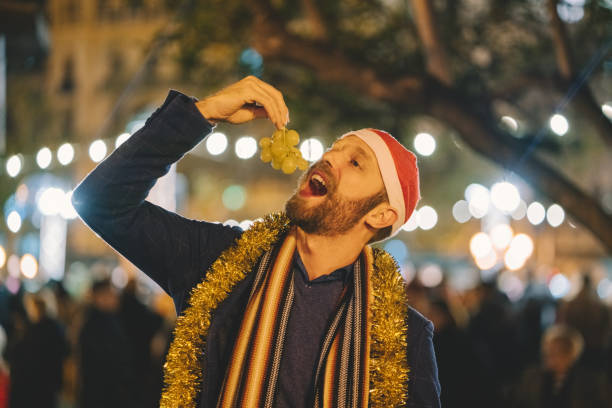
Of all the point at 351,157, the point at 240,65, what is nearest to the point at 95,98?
the point at 240,65

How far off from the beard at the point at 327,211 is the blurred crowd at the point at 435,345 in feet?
12.5

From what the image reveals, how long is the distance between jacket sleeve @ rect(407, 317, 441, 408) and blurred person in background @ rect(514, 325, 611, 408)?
12.8 feet

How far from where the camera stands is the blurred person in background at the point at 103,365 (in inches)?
263

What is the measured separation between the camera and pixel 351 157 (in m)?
2.42

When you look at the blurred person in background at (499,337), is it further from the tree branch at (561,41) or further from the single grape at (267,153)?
the single grape at (267,153)

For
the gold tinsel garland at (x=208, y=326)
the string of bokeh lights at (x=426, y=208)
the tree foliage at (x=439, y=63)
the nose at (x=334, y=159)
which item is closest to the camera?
the gold tinsel garland at (x=208, y=326)

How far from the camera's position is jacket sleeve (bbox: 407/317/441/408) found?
2.29 meters

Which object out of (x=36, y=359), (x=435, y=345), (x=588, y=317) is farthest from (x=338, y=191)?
(x=588, y=317)

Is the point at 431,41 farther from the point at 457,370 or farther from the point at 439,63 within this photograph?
the point at 457,370

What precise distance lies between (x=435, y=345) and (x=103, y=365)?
3035 mm

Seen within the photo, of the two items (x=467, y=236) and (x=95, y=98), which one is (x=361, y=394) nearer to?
(x=467, y=236)

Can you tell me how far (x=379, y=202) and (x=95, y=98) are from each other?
50167 mm

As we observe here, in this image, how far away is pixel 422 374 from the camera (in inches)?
91.7

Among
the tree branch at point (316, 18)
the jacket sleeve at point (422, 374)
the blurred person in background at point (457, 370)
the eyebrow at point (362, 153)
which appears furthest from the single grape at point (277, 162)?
the tree branch at point (316, 18)
